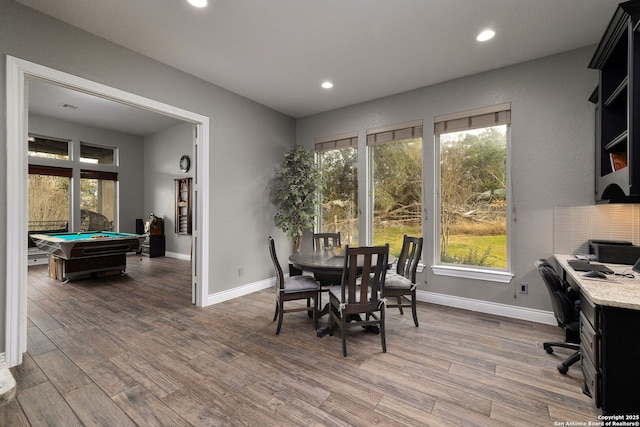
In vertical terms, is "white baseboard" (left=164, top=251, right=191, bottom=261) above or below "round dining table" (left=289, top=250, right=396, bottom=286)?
below

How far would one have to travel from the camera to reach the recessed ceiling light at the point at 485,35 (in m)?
2.68

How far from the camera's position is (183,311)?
3523 mm

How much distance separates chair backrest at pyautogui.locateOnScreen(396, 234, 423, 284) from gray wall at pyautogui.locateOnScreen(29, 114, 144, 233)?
7876mm

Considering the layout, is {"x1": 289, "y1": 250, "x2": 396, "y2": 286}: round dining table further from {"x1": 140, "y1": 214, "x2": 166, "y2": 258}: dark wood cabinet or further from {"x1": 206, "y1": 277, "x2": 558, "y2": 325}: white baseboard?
{"x1": 140, "y1": 214, "x2": 166, "y2": 258}: dark wood cabinet

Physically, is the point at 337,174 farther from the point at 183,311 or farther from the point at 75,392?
the point at 75,392

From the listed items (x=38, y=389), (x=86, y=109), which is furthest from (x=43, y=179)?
(x=38, y=389)

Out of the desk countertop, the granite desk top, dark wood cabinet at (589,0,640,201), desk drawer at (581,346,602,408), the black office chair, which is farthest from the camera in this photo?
the black office chair

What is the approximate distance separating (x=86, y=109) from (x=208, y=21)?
17.1 feet

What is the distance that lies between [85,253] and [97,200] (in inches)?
143

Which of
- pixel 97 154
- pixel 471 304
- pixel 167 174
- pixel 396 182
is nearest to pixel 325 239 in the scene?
pixel 396 182

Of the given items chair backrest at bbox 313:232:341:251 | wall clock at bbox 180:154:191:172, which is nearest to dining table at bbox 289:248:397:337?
chair backrest at bbox 313:232:341:251

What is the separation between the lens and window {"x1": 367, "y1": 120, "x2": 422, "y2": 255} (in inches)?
159

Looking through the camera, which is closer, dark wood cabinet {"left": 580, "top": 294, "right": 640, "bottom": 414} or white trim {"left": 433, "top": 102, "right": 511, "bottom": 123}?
dark wood cabinet {"left": 580, "top": 294, "right": 640, "bottom": 414}

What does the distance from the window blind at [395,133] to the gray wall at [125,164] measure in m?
7.16
